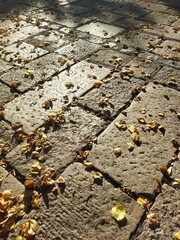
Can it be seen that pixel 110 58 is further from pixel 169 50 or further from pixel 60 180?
pixel 60 180

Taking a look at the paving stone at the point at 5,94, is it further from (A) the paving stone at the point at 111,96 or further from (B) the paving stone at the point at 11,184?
(B) the paving stone at the point at 11,184

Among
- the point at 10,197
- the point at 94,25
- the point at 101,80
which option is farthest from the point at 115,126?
the point at 94,25

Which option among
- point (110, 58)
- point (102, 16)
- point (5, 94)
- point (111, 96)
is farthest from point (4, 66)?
point (102, 16)

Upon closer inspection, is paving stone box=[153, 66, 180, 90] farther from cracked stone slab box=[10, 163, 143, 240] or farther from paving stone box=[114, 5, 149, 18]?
paving stone box=[114, 5, 149, 18]

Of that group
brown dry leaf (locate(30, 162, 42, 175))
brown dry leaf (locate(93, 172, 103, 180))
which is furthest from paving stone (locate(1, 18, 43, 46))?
brown dry leaf (locate(93, 172, 103, 180))

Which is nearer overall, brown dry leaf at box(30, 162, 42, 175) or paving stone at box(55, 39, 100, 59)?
brown dry leaf at box(30, 162, 42, 175)

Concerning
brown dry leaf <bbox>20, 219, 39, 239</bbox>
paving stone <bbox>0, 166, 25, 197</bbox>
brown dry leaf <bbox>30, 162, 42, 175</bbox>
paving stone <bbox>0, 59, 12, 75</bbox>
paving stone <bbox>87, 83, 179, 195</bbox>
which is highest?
paving stone <bbox>0, 59, 12, 75</bbox>

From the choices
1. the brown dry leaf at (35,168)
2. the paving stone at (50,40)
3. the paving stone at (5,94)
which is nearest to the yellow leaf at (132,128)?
the brown dry leaf at (35,168)
